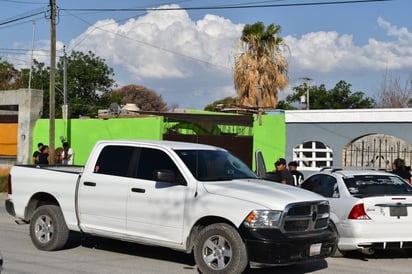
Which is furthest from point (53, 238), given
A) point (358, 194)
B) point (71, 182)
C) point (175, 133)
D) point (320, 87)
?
point (320, 87)

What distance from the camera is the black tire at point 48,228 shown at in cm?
908

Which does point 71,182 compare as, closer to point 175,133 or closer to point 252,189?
point 252,189

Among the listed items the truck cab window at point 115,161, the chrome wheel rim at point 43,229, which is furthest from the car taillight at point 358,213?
the chrome wheel rim at point 43,229

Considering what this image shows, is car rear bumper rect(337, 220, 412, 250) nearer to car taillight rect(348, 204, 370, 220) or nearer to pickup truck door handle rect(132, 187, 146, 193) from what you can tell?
car taillight rect(348, 204, 370, 220)

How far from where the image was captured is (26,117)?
23.7m

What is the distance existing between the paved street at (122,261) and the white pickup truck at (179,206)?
1.29 feet

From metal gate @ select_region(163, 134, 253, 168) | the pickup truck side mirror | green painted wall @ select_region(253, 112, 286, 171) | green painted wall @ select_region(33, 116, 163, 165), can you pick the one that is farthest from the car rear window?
green painted wall @ select_region(33, 116, 163, 165)

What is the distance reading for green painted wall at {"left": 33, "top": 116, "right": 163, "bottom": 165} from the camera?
2031 centimetres

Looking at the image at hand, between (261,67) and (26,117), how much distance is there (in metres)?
12.1

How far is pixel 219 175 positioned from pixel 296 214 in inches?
53.7

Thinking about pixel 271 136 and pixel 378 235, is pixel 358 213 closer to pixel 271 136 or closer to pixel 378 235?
pixel 378 235

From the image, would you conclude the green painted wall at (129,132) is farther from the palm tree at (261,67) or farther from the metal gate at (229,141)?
the palm tree at (261,67)

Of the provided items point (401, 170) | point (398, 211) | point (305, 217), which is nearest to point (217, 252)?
point (305, 217)

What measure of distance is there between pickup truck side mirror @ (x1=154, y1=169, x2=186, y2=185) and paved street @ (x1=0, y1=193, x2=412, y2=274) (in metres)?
1.22
